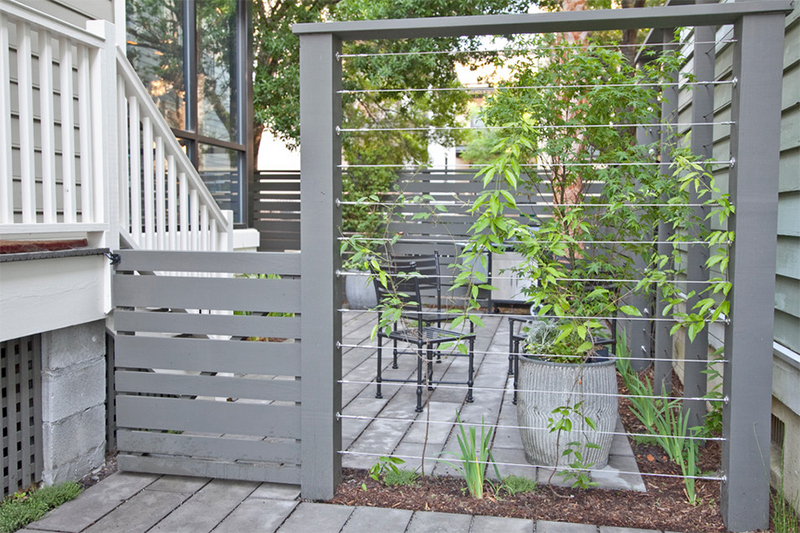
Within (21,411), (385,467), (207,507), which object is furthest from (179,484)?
(385,467)

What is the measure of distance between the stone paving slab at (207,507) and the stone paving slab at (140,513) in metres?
0.04

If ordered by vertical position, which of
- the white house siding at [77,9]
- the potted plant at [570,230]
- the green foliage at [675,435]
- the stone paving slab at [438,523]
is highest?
the white house siding at [77,9]

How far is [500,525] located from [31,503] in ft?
6.14

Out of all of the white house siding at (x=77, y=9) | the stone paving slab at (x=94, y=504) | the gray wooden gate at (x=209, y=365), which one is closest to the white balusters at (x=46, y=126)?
the gray wooden gate at (x=209, y=365)

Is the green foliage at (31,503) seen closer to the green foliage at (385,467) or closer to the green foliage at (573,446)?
the green foliage at (385,467)

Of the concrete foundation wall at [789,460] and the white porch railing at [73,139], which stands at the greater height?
the white porch railing at [73,139]

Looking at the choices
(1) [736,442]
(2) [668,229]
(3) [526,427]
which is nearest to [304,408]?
(3) [526,427]

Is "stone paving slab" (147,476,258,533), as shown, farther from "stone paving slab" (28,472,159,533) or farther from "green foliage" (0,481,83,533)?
"green foliage" (0,481,83,533)

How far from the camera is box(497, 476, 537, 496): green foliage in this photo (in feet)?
9.61

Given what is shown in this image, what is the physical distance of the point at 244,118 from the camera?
694 cm

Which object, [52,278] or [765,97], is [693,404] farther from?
[52,278]

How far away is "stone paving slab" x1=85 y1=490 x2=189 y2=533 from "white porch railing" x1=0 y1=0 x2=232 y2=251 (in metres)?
1.17

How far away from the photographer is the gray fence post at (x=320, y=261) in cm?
283

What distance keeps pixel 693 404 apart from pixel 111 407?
2954mm
